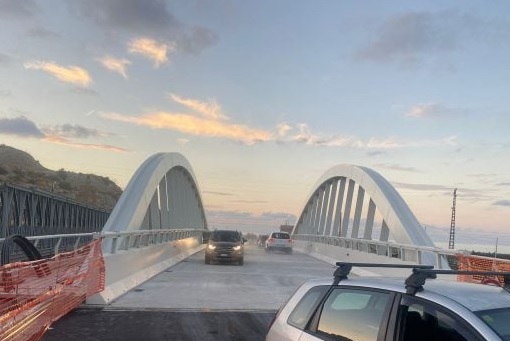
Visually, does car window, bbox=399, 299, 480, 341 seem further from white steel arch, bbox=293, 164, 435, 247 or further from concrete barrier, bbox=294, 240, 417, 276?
white steel arch, bbox=293, 164, 435, 247

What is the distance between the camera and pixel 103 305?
476 inches

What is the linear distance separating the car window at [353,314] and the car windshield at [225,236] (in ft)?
76.4

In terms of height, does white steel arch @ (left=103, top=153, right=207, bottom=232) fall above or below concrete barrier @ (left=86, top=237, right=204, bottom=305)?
above

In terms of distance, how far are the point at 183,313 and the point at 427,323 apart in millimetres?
8230

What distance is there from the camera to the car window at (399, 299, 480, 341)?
3.66 m

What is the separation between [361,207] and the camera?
32.6 meters

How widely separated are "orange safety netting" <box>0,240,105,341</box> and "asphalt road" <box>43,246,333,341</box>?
39 centimetres

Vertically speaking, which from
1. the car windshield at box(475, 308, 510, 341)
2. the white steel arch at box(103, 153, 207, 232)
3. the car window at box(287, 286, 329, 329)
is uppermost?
the white steel arch at box(103, 153, 207, 232)

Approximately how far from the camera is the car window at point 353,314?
4.27m

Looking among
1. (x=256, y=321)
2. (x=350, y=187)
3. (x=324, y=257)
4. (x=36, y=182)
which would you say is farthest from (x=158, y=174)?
(x=36, y=182)

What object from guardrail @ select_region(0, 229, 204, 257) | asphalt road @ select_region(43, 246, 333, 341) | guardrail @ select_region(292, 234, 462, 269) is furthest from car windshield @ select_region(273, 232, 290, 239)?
asphalt road @ select_region(43, 246, 333, 341)

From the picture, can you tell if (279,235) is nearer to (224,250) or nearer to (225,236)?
(225,236)

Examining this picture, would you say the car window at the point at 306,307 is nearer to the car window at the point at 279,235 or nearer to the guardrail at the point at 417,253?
the guardrail at the point at 417,253

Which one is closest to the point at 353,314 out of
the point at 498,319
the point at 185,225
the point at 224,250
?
the point at 498,319
